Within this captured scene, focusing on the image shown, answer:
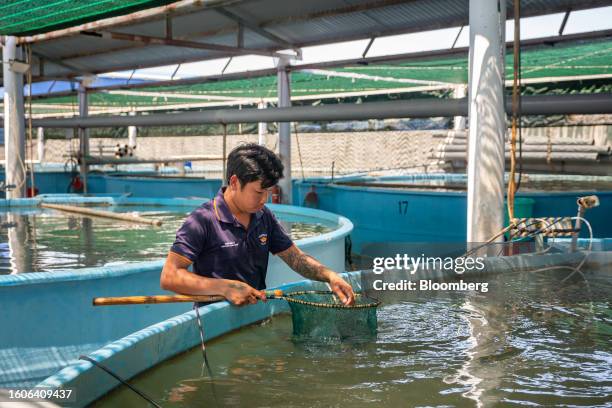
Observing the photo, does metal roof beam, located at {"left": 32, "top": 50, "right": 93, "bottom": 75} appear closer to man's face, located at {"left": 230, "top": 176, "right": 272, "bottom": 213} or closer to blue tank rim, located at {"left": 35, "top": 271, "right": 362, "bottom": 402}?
blue tank rim, located at {"left": 35, "top": 271, "right": 362, "bottom": 402}

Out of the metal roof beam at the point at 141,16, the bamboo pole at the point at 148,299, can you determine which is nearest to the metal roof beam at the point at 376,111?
the metal roof beam at the point at 141,16

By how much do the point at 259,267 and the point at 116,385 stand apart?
995 millimetres

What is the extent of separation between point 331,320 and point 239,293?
46 cm

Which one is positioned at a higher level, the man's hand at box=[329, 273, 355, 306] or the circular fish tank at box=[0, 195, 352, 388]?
the man's hand at box=[329, 273, 355, 306]

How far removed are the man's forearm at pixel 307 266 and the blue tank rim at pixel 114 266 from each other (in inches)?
55.5

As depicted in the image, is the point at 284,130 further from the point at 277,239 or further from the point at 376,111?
the point at 277,239

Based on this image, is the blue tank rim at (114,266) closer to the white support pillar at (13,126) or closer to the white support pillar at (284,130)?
the white support pillar at (13,126)

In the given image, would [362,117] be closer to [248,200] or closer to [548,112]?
[548,112]

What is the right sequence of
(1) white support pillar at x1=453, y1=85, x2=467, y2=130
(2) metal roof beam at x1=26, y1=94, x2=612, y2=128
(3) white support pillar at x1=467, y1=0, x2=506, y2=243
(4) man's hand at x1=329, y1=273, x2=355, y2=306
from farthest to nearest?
(1) white support pillar at x1=453, y1=85, x2=467, y2=130
(2) metal roof beam at x1=26, y1=94, x2=612, y2=128
(3) white support pillar at x1=467, y1=0, x2=506, y2=243
(4) man's hand at x1=329, y1=273, x2=355, y2=306

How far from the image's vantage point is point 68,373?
2078 mm

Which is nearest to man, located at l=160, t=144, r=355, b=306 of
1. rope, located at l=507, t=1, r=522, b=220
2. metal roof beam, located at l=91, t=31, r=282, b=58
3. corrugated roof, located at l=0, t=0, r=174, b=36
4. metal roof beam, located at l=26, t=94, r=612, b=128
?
rope, located at l=507, t=1, r=522, b=220

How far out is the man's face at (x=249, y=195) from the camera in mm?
2816

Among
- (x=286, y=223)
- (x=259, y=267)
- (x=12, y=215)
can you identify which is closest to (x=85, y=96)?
(x=12, y=215)

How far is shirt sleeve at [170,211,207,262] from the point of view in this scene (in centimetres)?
279
